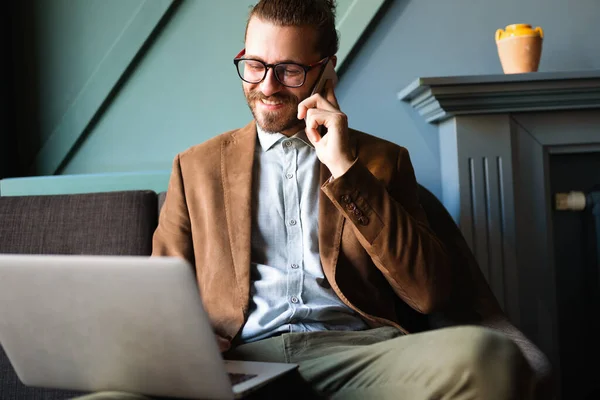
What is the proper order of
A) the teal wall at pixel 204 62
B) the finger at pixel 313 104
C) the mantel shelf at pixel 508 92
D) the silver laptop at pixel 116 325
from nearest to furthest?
the silver laptop at pixel 116 325 → the finger at pixel 313 104 → the mantel shelf at pixel 508 92 → the teal wall at pixel 204 62

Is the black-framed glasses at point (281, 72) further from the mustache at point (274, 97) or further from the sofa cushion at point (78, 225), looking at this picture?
the sofa cushion at point (78, 225)

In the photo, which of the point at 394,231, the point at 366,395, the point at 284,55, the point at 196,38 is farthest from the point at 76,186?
the point at 366,395

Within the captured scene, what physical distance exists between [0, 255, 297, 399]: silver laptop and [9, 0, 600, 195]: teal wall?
1157mm

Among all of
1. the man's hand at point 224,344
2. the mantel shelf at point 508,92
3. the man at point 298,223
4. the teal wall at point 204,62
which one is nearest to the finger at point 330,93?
the man at point 298,223

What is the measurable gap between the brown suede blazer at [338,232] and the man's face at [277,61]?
0.29ft

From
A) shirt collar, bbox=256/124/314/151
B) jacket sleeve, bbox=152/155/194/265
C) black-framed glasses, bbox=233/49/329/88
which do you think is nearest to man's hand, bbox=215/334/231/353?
jacket sleeve, bbox=152/155/194/265

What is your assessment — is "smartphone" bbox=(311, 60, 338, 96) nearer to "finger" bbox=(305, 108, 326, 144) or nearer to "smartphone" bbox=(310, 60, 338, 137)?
"smartphone" bbox=(310, 60, 338, 137)

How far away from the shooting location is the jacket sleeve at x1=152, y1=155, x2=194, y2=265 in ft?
5.72

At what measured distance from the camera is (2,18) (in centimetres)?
231

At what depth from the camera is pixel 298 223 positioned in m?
1.69

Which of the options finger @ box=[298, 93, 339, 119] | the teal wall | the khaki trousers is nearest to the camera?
the khaki trousers

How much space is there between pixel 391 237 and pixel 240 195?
0.37 meters

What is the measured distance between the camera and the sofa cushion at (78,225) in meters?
1.90

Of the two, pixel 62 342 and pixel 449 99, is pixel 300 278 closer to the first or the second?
pixel 62 342
